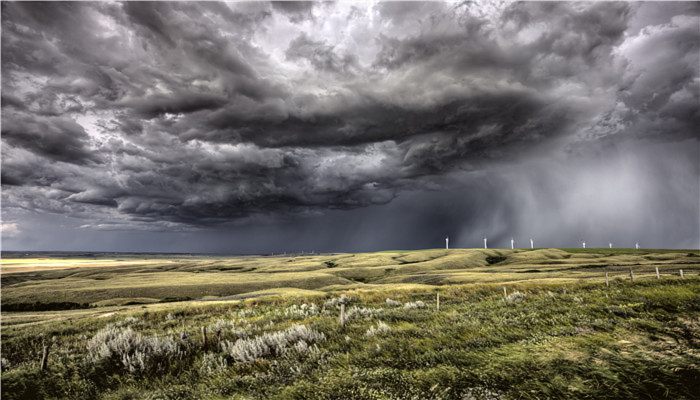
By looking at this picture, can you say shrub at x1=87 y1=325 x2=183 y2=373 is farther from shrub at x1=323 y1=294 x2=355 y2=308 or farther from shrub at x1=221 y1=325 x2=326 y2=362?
shrub at x1=323 y1=294 x2=355 y2=308

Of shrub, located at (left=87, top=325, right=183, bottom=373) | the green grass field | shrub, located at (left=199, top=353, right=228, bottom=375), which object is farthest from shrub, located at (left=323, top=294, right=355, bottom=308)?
shrub, located at (left=199, top=353, right=228, bottom=375)

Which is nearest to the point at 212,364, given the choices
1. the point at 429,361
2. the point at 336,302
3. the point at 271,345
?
the point at 271,345

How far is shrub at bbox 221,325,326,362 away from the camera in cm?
1091

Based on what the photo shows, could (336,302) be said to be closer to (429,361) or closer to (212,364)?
(212,364)

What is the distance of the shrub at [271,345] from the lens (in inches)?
429

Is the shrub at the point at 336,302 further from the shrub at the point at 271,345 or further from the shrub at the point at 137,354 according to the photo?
the shrub at the point at 137,354

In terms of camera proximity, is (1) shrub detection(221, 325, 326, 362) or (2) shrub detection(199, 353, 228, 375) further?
(1) shrub detection(221, 325, 326, 362)

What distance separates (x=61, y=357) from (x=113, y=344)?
9.19 feet

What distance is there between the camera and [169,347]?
41.1 feet

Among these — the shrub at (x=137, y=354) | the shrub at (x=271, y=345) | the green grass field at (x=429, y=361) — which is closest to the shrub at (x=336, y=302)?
the green grass field at (x=429, y=361)

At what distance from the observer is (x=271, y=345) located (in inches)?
476

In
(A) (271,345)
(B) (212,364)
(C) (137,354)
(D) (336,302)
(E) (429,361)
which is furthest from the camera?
(D) (336,302)

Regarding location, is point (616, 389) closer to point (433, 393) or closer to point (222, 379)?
point (433, 393)

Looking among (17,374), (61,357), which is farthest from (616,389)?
(61,357)
